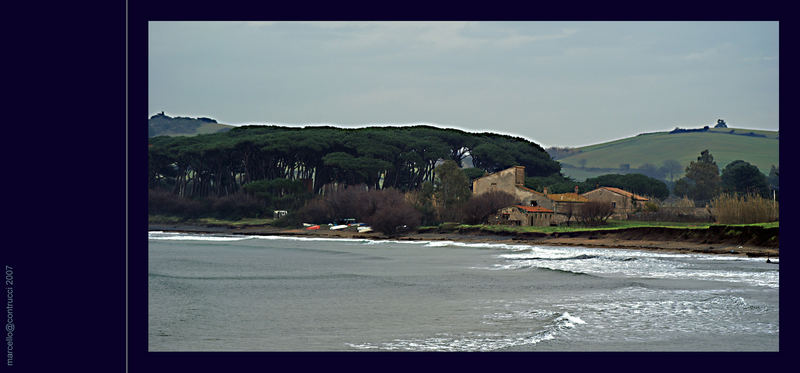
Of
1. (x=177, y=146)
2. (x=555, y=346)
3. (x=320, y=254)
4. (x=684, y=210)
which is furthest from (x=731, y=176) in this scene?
(x=555, y=346)

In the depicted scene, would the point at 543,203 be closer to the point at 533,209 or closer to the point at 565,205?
the point at 565,205

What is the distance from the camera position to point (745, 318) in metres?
13.8

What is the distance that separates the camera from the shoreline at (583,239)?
34062mm

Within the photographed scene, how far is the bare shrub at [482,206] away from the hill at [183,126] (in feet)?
365

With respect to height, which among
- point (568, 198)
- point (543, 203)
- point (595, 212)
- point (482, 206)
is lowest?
point (595, 212)

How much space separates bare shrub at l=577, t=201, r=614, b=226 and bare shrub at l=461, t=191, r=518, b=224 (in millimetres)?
6853

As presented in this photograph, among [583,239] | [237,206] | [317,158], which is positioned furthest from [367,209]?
[583,239]

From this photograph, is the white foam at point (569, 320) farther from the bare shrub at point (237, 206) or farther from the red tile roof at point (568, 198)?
the bare shrub at point (237, 206)

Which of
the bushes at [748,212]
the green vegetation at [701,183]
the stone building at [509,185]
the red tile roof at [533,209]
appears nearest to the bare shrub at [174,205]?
the stone building at [509,185]

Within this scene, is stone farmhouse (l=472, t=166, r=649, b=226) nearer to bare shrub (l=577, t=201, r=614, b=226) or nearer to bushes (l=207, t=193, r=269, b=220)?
bare shrub (l=577, t=201, r=614, b=226)

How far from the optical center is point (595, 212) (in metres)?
52.2

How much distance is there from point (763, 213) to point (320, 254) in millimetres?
21715

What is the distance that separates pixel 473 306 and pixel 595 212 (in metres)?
37.1

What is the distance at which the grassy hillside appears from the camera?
362 ft
